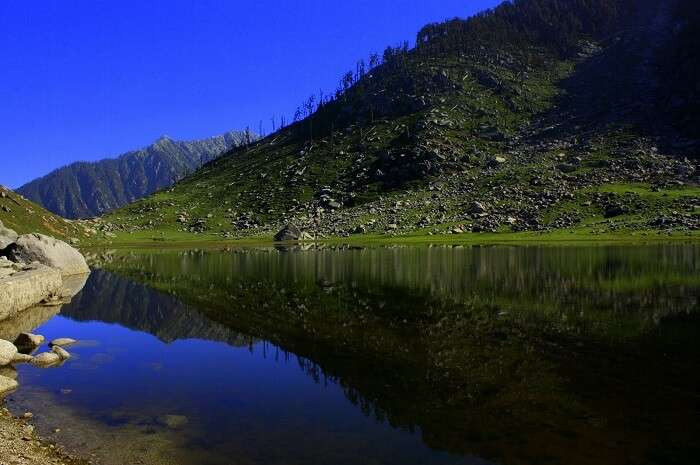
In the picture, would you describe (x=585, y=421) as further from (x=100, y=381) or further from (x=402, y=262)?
(x=402, y=262)

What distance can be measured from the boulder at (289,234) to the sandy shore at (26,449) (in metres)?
152

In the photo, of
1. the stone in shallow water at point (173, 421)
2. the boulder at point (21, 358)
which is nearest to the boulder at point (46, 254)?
the boulder at point (21, 358)

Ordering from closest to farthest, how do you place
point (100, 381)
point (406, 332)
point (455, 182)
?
point (100, 381) < point (406, 332) < point (455, 182)

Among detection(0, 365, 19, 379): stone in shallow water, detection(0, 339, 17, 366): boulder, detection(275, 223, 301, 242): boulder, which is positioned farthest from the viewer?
detection(275, 223, 301, 242): boulder

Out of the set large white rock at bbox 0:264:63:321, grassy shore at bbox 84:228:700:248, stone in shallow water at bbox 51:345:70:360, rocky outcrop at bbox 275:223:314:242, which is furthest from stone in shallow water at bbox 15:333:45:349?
rocky outcrop at bbox 275:223:314:242

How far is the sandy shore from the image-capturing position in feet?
44.1

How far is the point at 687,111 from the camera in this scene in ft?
641

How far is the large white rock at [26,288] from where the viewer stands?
35.2 metres

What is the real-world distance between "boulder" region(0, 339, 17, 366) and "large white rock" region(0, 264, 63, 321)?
1102 cm

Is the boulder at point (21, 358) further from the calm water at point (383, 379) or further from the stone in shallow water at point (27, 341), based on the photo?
the stone in shallow water at point (27, 341)

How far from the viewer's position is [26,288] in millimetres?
39656

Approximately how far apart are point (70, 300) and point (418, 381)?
3951 cm

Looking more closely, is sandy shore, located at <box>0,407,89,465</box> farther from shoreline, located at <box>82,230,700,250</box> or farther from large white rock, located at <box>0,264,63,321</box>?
shoreline, located at <box>82,230,700,250</box>

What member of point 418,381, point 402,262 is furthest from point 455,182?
point 418,381
